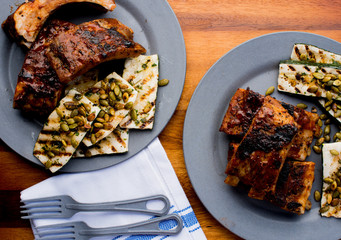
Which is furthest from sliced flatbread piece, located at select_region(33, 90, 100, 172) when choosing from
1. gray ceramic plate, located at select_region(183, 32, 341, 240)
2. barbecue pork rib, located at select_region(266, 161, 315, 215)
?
barbecue pork rib, located at select_region(266, 161, 315, 215)

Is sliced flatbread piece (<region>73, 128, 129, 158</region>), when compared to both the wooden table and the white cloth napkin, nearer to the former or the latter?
the white cloth napkin

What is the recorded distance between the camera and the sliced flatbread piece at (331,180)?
3.24 m

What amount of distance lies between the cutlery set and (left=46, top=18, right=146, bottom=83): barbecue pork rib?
56.3 inches

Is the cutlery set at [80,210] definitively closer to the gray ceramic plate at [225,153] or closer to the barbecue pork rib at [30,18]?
the gray ceramic plate at [225,153]

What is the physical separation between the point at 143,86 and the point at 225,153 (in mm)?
1262

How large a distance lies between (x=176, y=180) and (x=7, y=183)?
2049mm

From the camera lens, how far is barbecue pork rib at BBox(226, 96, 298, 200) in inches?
115

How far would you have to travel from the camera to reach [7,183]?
3.44 metres

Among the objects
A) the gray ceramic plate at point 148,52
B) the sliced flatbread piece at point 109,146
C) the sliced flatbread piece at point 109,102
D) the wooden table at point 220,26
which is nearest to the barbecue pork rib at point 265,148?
the wooden table at point 220,26

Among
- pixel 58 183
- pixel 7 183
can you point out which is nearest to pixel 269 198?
pixel 58 183

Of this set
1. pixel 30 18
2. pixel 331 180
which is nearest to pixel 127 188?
pixel 30 18

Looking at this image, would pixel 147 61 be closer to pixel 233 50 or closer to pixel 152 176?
pixel 233 50

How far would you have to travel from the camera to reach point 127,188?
3.41 meters

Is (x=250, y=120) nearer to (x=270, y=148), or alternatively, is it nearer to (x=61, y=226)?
(x=270, y=148)
